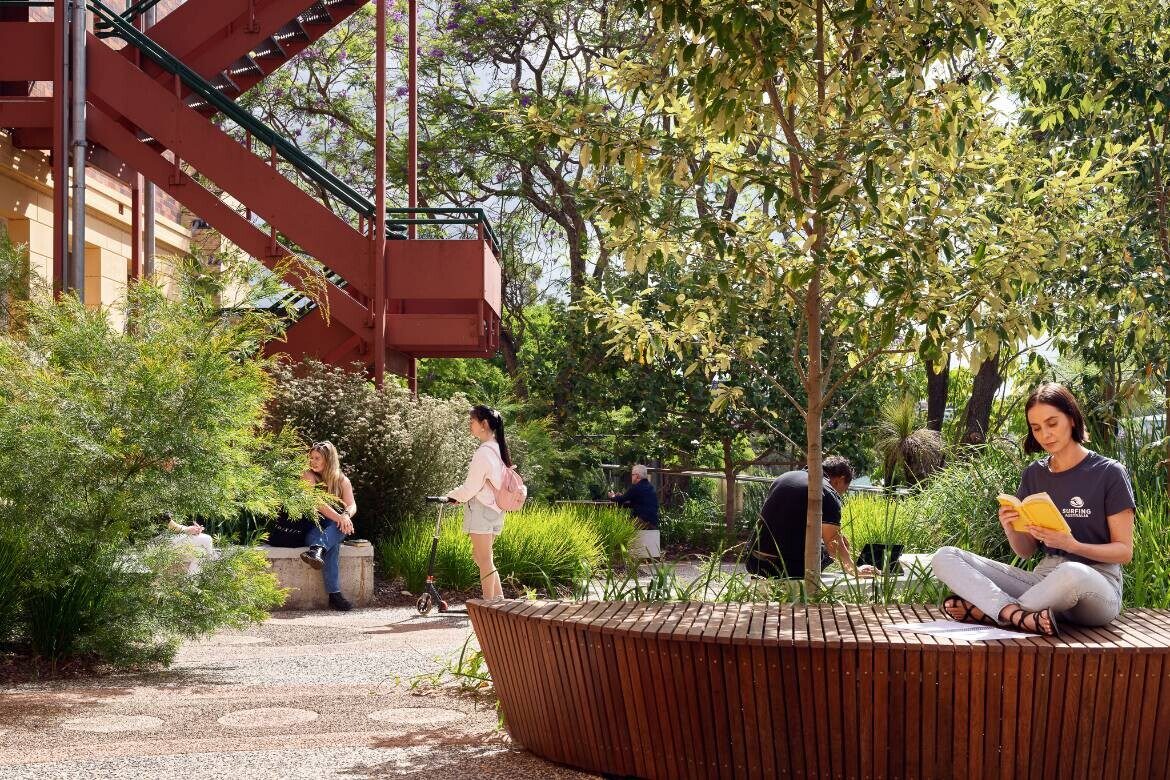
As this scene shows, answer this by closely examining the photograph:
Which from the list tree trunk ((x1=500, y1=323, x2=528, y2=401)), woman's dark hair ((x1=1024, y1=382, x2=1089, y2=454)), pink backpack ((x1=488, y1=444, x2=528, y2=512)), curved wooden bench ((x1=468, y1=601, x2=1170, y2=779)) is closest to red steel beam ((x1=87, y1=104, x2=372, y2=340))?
pink backpack ((x1=488, y1=444, x2=528, y2=512))

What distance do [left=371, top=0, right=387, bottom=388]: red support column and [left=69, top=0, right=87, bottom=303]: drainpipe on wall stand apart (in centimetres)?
299

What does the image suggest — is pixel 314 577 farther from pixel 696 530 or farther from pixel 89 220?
pixel 696 530

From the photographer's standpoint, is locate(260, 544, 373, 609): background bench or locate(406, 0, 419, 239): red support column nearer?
locate(260, 544, 373, 609): background bench

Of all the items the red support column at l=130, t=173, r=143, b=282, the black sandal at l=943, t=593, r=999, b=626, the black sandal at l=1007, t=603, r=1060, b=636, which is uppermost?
the red support column at l=130, t=173, r=143, b=282

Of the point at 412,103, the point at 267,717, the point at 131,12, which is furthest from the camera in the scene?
the point at 131,12

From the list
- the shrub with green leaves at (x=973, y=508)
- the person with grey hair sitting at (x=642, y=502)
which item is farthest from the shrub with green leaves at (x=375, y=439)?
the shrub with green leaves at (x=973, y=508)

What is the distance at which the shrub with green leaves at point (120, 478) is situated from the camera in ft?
24.1

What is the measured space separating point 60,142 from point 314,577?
529 cm

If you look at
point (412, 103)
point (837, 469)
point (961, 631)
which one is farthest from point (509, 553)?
point (961, 631)

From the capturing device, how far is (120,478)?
7.57m

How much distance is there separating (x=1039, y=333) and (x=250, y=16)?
473 inches

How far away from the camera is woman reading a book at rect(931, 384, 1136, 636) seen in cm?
467

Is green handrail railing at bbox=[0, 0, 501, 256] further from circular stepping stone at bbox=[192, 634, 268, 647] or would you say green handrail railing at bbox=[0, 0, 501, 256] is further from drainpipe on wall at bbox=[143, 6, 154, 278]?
circular stepping stone at bbox=[192, 634, 268, 647]

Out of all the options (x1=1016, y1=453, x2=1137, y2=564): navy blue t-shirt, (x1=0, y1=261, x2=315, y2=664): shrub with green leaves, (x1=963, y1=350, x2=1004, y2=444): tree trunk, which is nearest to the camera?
(x1=1016, y1=453, x2=1137, y2=564): navy blue t-shirt
